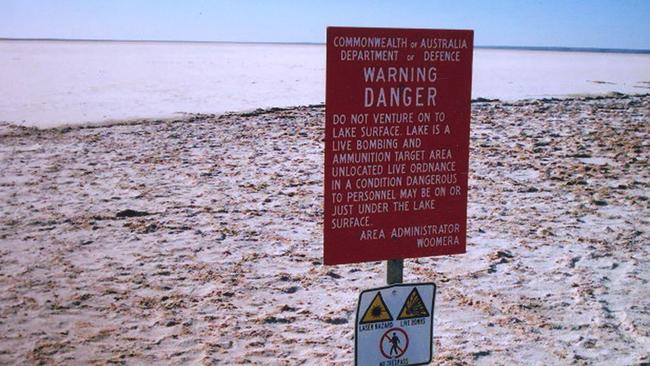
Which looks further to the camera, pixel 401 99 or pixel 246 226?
pixel 246 226

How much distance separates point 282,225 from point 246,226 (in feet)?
1.14

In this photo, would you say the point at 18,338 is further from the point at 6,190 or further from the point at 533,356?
the point at 6,190

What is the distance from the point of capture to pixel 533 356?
3.87m

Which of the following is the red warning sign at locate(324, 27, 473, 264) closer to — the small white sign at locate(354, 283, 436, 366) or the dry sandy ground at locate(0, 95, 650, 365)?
the small white sign at locate(354, 283, 436, 366)

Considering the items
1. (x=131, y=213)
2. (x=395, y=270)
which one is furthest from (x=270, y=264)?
(x=395, y=270)

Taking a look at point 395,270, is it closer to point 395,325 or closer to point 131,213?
point 395,325

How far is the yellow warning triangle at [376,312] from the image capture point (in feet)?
8.54

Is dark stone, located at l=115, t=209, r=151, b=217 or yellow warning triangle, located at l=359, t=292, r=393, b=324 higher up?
yellow warning triangle, located at l=359, t=292, r=393, b=324

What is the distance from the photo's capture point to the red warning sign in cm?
250

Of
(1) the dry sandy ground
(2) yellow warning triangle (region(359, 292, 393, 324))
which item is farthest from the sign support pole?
(1) the dry sandy ground

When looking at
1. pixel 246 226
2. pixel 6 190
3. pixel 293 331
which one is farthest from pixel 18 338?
pixel 6 190

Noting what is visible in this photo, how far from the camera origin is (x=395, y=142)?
262 cm

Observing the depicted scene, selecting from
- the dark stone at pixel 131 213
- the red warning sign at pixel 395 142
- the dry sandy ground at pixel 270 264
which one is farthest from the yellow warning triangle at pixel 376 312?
the dark stone at pixel 131 213

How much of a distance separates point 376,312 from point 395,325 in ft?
0.37
